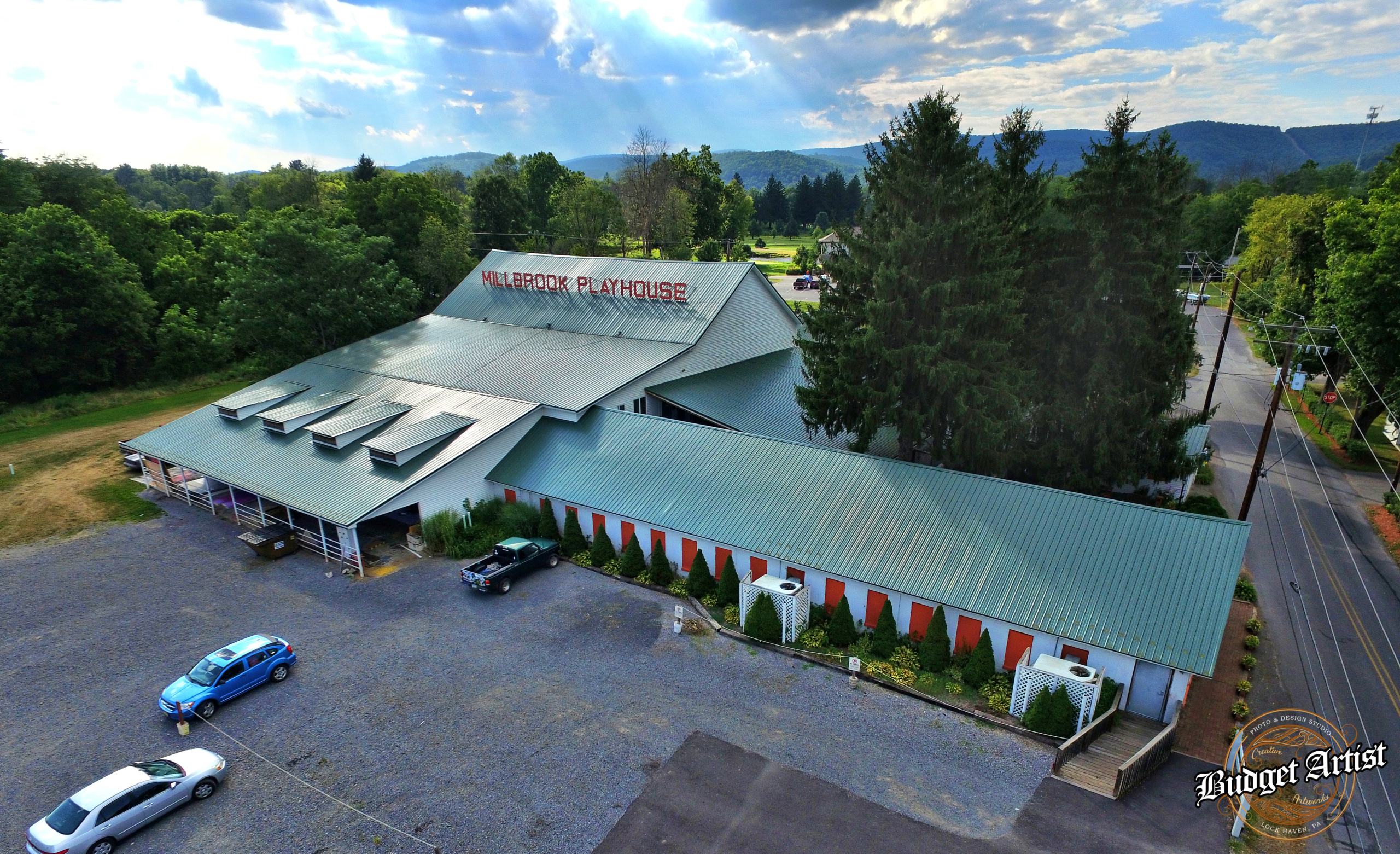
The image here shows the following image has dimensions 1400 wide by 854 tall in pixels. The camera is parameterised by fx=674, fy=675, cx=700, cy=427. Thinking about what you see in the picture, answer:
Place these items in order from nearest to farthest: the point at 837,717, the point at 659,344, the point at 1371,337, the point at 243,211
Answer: the point at 837,717 < the point at 1371,337 < the point at 659,344 < the point at 243,211

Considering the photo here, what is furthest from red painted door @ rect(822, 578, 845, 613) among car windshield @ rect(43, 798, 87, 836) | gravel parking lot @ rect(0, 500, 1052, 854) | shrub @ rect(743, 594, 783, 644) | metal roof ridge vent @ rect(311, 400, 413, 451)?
metal roof ridge vent @ rect(311, 400, 413, 451)

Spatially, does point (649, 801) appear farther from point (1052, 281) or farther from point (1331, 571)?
point (1331, 571)

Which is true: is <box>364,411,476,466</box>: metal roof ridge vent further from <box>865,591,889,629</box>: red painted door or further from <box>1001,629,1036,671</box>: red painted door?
<box>1001,629,1036,671</box>: red painted door

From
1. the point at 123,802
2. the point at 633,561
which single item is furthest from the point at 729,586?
the point at 123,802

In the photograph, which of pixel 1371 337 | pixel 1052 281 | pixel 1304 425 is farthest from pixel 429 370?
pixel 1304 425

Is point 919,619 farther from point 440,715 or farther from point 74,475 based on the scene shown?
point 74,475

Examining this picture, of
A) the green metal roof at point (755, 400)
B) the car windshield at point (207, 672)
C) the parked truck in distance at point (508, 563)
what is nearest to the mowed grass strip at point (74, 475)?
the car windshield at point (207, 672)
